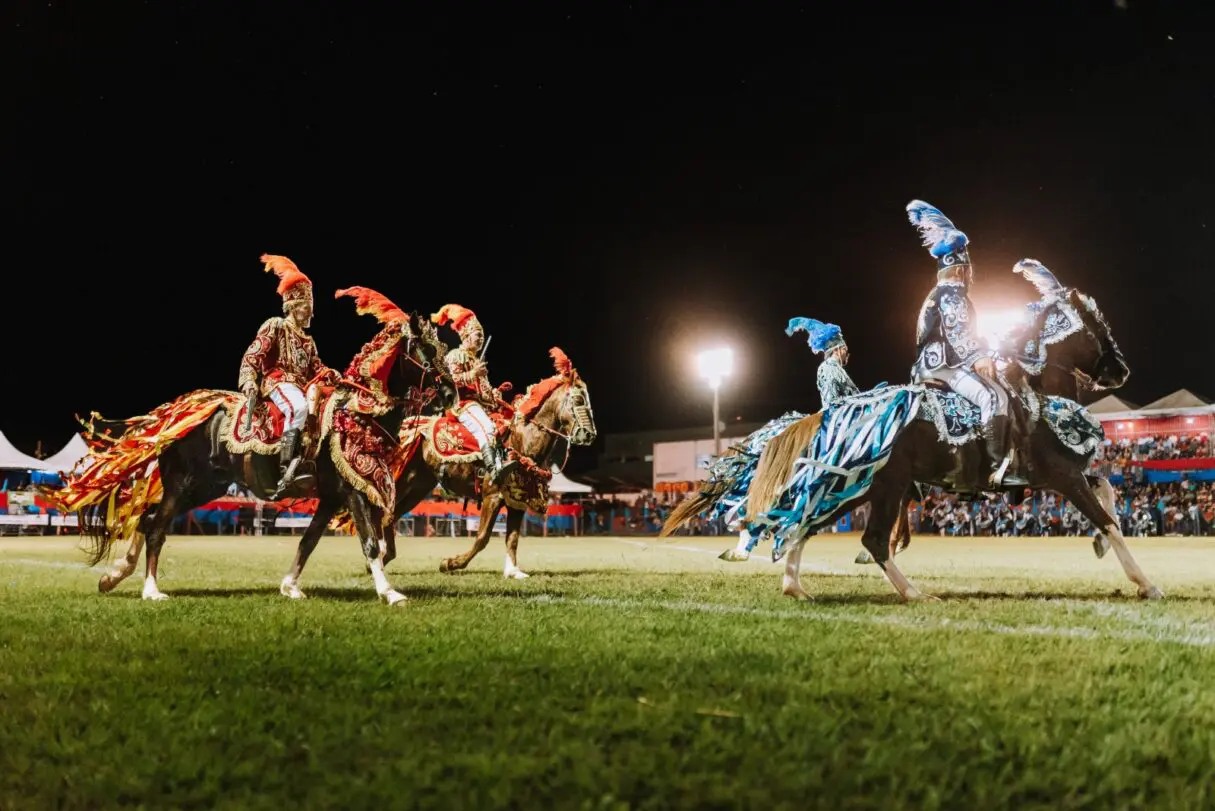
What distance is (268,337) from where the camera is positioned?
320 inches

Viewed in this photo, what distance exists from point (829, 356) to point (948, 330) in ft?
8.86

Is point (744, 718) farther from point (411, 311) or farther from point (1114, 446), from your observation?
point (1114, 446)

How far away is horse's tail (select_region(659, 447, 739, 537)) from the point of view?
29.0 feet

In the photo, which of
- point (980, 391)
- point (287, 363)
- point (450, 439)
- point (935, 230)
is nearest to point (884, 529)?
point (980, 391)

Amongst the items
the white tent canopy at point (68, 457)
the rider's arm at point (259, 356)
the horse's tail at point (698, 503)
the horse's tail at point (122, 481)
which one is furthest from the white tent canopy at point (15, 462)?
the horse's tail at point (698, 503)

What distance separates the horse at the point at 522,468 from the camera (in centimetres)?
1102

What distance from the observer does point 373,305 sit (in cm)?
848

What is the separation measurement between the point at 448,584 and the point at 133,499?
3144mm

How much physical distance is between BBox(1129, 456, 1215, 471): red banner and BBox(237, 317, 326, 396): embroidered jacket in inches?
1526

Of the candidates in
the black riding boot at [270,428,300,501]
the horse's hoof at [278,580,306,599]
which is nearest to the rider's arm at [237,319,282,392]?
the black riding boot at [270,428,300,501]

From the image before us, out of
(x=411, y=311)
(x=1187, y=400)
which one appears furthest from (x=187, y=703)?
(x=1187, y=400)

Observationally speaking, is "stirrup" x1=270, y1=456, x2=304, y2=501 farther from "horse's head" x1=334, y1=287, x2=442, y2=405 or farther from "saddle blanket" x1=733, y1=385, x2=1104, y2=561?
"saddle blanket" x1=733, y1=385, x2=1104, y2=561

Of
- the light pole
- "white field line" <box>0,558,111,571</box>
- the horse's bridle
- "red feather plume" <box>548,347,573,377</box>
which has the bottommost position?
"white field line" <box>0,558,111,571</box>

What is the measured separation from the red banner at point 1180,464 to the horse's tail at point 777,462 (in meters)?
36.4
